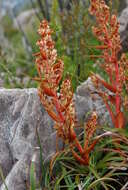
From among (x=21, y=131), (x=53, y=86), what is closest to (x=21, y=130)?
(x=21, y=131)

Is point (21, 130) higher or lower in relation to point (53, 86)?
lower

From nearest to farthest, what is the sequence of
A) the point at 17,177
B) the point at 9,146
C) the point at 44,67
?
the point at 44,67, the point at 17,177, the point at 9,146

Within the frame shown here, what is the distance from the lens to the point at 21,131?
2006mm

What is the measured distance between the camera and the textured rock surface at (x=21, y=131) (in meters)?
1.95

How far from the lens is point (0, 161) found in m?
1.98

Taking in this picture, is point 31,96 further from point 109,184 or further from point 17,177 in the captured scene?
point 109,184

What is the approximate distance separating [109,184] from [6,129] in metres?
0.66

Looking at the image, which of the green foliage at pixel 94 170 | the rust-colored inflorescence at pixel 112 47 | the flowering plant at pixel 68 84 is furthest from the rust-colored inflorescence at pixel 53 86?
the rust-colored inflorescence at pixel 112 47

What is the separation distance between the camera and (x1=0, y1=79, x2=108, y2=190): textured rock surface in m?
1.95

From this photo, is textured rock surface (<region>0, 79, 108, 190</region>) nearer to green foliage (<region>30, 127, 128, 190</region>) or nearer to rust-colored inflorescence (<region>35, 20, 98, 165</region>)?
green foliage (<region>30, 127, 128, 190</region>)

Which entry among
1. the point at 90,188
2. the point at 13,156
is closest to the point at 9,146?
the point at 13,156

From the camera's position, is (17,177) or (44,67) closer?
(44,67)

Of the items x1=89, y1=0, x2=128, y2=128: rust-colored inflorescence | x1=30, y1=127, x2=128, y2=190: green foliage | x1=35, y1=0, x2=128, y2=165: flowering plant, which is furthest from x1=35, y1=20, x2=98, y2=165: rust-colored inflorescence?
x1=89, y1=0, x2=128, y2=128: rust-colored inflorescence

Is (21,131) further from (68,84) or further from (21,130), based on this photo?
(68,84)
